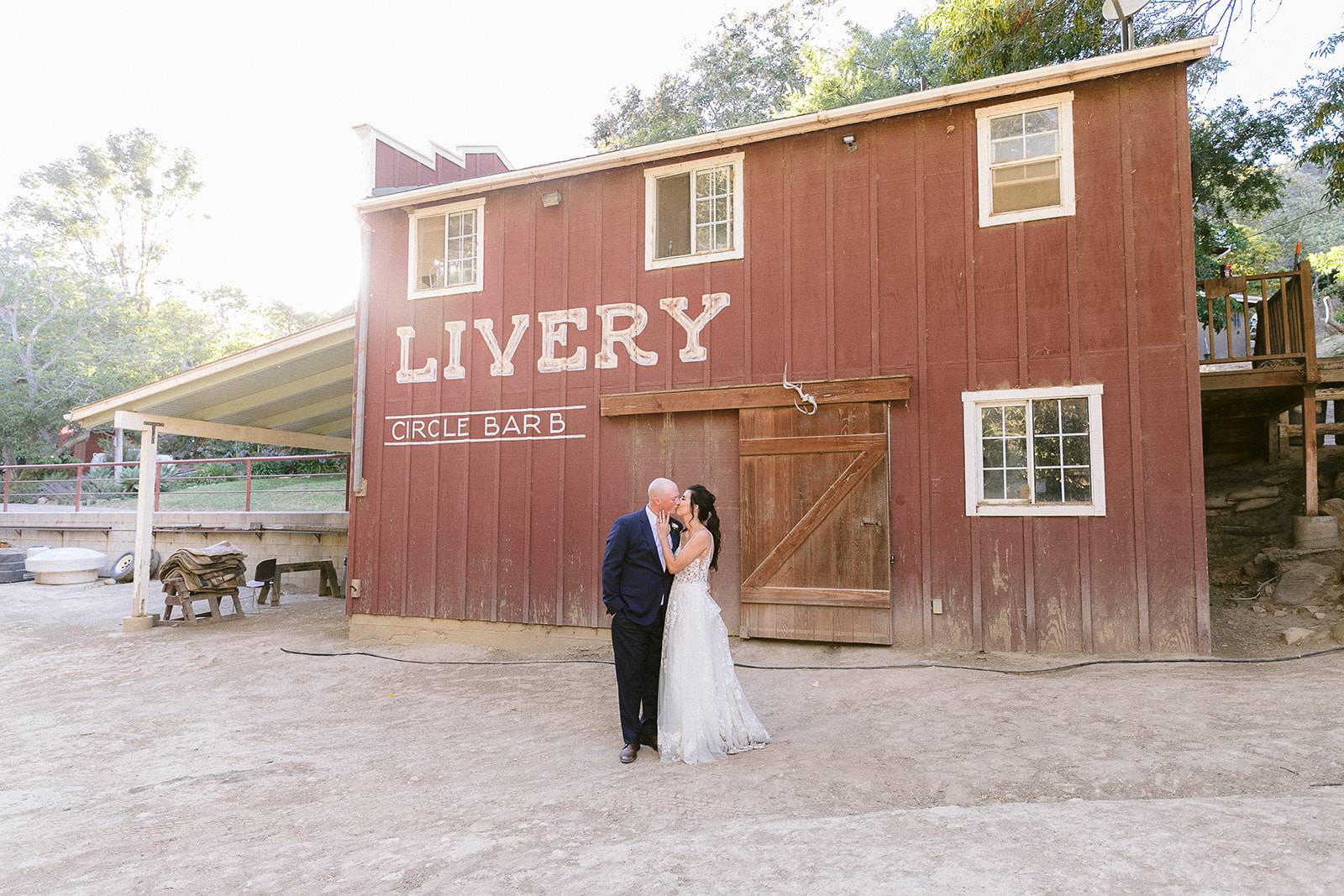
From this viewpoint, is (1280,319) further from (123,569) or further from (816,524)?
(123,569)

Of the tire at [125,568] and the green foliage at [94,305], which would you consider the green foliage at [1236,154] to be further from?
the green foliage at [94,305]

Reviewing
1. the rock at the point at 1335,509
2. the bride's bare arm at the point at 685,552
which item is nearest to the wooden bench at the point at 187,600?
the bride's bare arm at the point at 685,552

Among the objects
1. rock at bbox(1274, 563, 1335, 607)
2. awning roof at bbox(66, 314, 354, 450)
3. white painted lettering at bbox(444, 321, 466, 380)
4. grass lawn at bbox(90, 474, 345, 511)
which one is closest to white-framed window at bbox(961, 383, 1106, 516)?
rock at bbox(1274, 563, 1335, 607)

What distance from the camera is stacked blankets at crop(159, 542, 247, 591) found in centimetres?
1148

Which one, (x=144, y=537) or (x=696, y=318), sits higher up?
(x=696, y=318)

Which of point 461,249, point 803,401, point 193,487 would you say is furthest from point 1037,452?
point 193,487

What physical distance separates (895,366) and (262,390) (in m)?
8.95

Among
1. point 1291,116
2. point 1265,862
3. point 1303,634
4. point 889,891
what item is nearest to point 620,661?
point 889,891

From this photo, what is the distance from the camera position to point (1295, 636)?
7.10 meters

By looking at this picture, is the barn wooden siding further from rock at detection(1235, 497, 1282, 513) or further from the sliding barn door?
rock at detection(1235, 497, 1282, 513)

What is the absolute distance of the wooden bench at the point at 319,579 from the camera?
43.2ft

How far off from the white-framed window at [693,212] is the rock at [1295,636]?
20.4ft

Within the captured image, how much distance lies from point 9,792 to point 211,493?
1962 centimetres

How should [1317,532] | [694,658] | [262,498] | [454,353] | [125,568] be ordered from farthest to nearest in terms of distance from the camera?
[262,498], [125,568], [454,353], [1317,532], [694,658]
